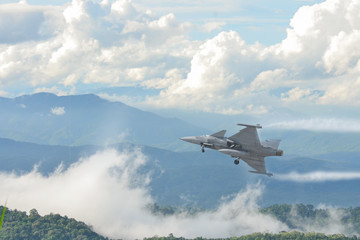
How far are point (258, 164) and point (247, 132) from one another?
809 cm

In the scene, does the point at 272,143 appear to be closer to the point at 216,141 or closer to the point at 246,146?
the point at 246,146

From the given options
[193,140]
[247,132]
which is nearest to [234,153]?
[247,132]

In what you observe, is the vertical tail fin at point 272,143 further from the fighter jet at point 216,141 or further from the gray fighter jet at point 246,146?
the fighter jet at point 216,141

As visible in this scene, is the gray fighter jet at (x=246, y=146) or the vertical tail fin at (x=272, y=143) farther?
the vertical tail fin at (x=272, y=143)

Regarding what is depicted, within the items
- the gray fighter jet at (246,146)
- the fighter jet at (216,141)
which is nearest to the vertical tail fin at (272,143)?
the gray fighter jet at (246,146)

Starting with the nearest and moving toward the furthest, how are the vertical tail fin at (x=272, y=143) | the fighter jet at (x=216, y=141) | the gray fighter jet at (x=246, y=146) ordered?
the gray fighter jet at (x=246, y=146), the vertical tail fin at (x=272, y=143), the fighter jet at (x=216, y=141)

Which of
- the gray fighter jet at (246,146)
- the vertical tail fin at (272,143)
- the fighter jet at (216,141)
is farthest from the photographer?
the fighter jet at (216,141)

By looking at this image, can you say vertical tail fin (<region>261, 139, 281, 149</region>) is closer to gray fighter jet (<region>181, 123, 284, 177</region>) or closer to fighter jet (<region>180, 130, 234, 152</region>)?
gray fighter jet (<region>181, 123, 284, 177</region>)

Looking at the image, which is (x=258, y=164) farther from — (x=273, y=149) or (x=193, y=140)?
(x=193, y=140)

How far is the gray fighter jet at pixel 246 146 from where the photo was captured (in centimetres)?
8138

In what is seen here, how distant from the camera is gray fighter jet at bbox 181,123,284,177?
81.4 metres

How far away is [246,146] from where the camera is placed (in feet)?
273

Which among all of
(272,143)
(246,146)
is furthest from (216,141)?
(272,143)

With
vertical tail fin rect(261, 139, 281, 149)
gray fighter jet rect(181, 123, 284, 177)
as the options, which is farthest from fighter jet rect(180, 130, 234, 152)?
vertical tail fin rect(261, 139, 281, 149)
